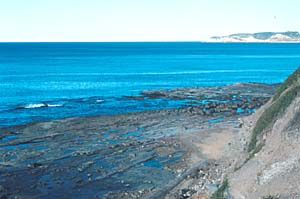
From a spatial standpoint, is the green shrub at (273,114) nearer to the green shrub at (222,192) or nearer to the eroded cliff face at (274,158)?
the eroded cliff face at (274,158)

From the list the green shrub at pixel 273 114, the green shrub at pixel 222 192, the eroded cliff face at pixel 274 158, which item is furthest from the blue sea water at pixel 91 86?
the green shrub at pixel 222 192

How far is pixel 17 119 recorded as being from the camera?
58906mm

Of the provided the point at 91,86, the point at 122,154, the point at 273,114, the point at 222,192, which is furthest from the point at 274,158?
the point at 91,86

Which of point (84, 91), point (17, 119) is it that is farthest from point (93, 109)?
point (84, 91)

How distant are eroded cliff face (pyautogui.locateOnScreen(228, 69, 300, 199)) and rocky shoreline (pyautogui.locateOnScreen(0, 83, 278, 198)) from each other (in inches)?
156

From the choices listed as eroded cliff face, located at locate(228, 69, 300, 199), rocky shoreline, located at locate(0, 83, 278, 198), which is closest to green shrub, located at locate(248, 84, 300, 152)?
eroded cliff face, located at locate(228, 69, 300, 199)

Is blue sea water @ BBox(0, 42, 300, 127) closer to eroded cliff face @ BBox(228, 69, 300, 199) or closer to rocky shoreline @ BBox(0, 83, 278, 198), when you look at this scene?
rocky shoreline @ BBox(0, 83, 278, 198)

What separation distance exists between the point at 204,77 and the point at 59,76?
37907 millimetres

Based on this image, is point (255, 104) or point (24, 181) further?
point (255, 104)

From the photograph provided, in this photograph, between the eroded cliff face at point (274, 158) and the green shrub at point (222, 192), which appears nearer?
the eroded cliff face at point (274, 158)

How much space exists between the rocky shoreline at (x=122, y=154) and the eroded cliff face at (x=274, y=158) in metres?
3.96

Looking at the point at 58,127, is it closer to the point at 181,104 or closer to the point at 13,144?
the point at 13,144

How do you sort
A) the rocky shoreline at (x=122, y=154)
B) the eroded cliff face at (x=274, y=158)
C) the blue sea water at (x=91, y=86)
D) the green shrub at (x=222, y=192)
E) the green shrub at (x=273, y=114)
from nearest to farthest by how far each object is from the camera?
the eroded cliff face at (x=274, y=158) < the green shrub at (x=222, y=192) < the green shrub at (x=273, y=114) < the rocky shoreline at (x=122, y=154) < the blue sea water at (x=91, y=86)

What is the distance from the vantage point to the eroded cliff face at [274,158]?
21281 mm
